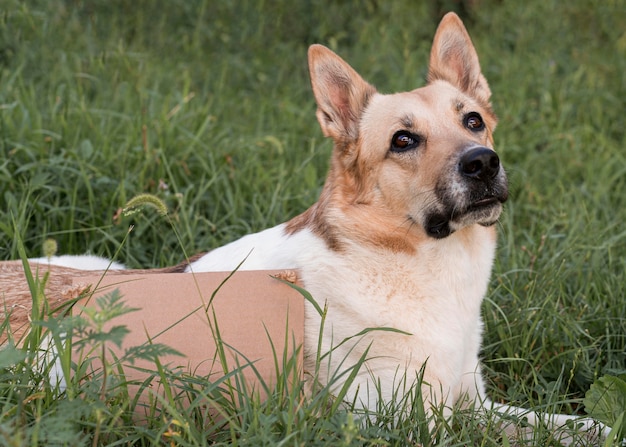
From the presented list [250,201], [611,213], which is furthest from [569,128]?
[250,201]

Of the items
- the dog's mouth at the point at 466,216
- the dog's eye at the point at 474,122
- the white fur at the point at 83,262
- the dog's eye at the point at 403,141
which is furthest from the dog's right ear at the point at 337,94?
the white fur at the point at 83,262

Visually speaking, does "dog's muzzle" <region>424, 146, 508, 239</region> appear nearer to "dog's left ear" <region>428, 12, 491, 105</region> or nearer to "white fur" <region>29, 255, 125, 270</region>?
"dog's left ear" <region>428, 12, 491, 105</region>

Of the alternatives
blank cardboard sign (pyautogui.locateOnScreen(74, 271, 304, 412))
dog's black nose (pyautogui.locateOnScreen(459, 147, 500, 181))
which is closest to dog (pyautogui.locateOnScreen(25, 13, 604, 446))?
dog's black nose (pyautogui.locateOnScreen(459, 147, 500, 181))

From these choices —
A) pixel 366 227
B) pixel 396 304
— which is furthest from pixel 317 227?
pixel 396 304

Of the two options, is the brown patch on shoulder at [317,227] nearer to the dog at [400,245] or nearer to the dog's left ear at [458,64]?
the dog at [400,245]

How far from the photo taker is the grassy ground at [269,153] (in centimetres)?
236

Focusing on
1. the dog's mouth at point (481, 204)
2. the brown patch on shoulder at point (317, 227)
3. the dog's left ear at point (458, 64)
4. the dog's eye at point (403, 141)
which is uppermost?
the dog's left ear at point (458, 64)

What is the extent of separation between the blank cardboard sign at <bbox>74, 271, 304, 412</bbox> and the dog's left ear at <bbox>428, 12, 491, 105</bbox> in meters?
1.38

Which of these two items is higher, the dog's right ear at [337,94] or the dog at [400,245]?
the dog's right ear at [337,94]

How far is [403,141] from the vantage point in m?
3.07

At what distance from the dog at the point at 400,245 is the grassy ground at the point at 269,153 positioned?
301 mm

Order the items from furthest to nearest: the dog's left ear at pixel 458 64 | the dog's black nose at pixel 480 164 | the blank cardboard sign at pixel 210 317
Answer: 1. the dog's left ear at pixel 458 64
2. the dog's black nose at pixel 480 164
3. the blank cardboard sign at pixel 210 317

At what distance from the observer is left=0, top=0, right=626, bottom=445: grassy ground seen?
2360mm

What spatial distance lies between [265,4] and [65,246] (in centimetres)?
380
